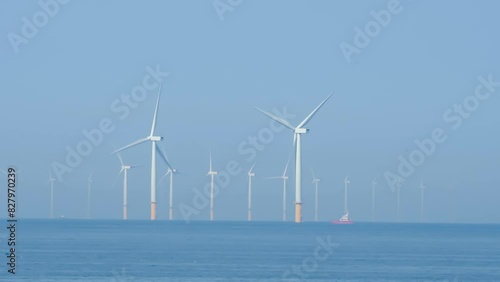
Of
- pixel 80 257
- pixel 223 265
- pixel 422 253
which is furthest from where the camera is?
pixel 422 253

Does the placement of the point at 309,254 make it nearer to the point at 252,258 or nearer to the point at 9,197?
the point at 252,258

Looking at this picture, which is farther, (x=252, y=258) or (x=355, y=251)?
(x=355, y=251)

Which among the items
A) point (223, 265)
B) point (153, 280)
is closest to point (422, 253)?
point (223, 265)

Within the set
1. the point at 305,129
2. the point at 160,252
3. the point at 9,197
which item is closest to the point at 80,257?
the point at 160,252

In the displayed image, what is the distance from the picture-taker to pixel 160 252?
14625cm

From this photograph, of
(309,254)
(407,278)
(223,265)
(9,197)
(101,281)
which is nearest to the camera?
(9,197)

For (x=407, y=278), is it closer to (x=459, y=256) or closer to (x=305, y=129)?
(x=459, y=256)

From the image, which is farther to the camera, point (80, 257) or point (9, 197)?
point (80, 257)

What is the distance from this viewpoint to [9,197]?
198 feet

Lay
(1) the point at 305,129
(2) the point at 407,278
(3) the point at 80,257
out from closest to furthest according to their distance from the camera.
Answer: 1. (2) the point at 407,278
2. (3) the point at 80,257
3. (1) the point at 305,129

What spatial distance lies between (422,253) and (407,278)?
53956mm

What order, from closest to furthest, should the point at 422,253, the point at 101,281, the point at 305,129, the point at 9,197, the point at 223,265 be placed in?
the point at 9,197 → the point at 101,281 → the point at 223,265 → the point at 422,253 → the point at 305,129

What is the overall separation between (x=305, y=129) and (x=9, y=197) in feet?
390

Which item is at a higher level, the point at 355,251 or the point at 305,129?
the point at 305,129
